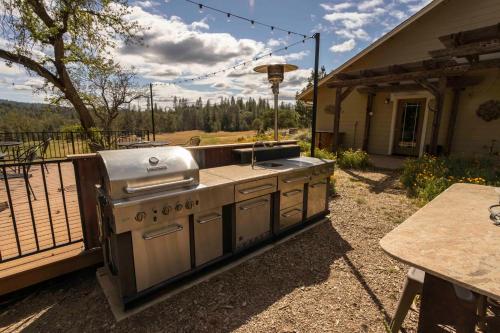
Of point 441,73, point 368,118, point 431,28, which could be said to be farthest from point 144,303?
point 431,28

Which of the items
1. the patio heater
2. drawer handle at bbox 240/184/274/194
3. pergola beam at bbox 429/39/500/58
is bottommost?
drawer handle at bbox 240/184/274/194

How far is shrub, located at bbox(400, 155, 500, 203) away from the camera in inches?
187

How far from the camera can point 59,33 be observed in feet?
21.1

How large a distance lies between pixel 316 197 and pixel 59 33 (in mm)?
7665

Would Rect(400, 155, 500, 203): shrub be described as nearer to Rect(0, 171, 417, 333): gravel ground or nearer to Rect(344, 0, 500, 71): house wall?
Rect(0, 171, 417, 333): gravel ground

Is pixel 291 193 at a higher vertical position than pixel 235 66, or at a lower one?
lower

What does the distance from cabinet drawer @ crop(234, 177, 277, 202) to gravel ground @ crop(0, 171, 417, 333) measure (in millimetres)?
821

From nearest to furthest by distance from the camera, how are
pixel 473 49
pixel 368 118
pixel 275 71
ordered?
pixel 275 71 → pixel 473 49 → pixel 368 118

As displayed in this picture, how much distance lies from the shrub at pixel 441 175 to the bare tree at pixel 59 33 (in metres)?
8.65

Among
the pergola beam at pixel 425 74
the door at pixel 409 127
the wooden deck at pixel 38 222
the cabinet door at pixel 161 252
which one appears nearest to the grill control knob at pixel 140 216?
the cabinet door at pixel 161 252

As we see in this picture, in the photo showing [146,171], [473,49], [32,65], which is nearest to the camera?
[146,171]

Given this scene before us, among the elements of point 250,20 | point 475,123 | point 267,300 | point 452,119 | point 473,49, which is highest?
point 250,20

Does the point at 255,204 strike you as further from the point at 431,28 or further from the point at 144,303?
the point at 431,28

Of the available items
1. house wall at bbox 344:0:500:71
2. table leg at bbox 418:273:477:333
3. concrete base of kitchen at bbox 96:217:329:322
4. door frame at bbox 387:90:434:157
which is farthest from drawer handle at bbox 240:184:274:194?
house wall at bbox 344:0:500:71
